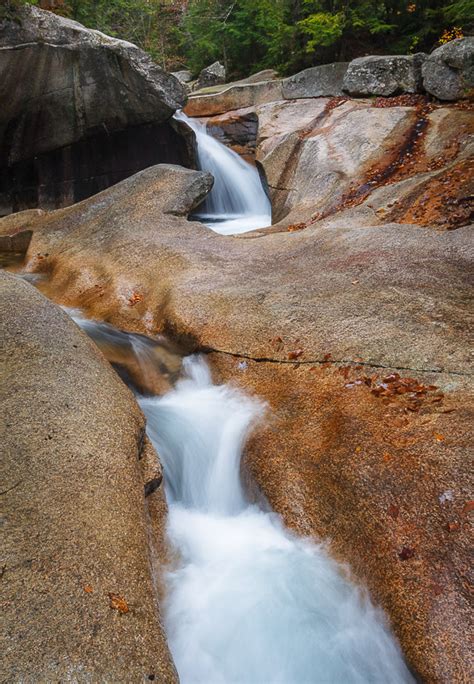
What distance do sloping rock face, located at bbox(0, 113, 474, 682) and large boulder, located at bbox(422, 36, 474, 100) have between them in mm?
1345

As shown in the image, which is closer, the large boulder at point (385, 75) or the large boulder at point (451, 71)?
the large boulder at point (451, 71)

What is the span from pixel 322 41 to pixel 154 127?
20.9 ft

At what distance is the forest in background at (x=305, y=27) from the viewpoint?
49.7 feet

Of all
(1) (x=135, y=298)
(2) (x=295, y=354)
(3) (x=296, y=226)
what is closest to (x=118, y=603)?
(2) (x=295, y=354)

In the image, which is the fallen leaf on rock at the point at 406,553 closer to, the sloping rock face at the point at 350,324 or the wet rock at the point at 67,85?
the sloping rock face at the point at 350,324

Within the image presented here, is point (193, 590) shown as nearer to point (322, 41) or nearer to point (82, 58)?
point (82, 58)

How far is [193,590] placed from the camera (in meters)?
3.64

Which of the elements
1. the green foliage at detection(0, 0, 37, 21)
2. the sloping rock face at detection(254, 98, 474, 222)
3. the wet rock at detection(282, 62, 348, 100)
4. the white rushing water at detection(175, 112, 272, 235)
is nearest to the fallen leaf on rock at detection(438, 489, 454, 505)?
the sloping rock face at detection(254, 98, 474, 222)

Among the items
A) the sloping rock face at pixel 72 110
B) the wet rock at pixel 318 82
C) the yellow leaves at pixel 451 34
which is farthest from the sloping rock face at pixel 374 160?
the sloping rock face at pixel 72 110

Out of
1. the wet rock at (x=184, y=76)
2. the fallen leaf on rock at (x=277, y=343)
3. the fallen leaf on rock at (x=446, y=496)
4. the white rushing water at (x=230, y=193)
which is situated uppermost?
the wet rock at (x=184, y=76)

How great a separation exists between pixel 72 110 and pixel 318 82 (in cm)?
806

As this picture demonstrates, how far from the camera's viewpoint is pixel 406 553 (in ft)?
10.8

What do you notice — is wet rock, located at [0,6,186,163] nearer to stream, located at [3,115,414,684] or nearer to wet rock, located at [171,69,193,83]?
stream, located at [3,115,414,684]

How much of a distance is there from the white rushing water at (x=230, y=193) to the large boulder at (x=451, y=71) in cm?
534
